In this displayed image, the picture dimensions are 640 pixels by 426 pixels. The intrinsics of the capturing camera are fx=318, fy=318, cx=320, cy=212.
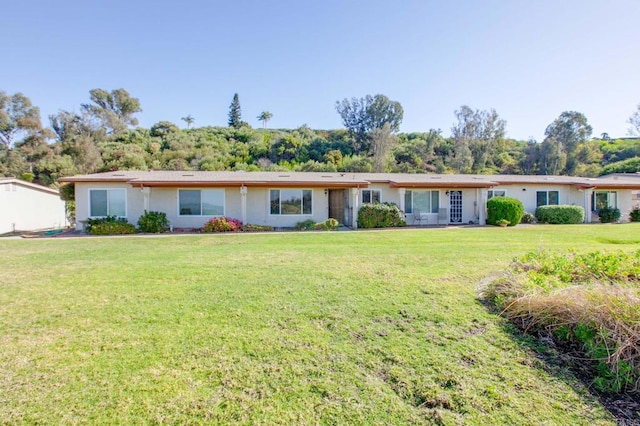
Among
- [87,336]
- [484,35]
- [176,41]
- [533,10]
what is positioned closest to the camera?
[87,336]

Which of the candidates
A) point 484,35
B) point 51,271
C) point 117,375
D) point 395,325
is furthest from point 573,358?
point 484,35

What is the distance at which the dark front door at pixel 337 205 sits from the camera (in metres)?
18.6

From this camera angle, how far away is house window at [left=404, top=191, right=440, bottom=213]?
1833cm

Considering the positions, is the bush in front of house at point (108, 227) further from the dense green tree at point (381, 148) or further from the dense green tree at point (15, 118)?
the dense green tree at point (15, 118)

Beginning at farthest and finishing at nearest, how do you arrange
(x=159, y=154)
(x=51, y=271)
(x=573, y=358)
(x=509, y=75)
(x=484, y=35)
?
(x=159, y=154)
(x=509, y=75)
(x=484, y=35)
(x=51, y=271)
(x=573, y=358)

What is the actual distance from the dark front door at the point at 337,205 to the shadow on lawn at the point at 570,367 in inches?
572

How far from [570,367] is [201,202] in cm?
1585

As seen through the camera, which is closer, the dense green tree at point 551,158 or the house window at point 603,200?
the house window at point 603,200

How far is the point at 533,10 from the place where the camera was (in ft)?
39.8

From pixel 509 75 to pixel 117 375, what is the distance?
798 inches

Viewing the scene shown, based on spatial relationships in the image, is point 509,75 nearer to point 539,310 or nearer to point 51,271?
point 539,310

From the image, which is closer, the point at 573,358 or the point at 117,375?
the point at 117,375

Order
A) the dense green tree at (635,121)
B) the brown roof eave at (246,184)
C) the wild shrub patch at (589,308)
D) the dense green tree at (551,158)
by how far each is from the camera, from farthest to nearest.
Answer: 1. the dense green tree at (551,158)
2. the dense green tree at (635,121)
3. the brown roof eave at (246,184)
4. the wild shrub patch at (589,308)

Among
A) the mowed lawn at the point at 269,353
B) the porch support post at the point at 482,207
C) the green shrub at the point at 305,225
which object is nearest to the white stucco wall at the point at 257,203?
the porch support post at the point at 482,207
